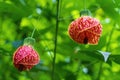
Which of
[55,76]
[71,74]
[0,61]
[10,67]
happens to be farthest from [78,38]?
[0,61]

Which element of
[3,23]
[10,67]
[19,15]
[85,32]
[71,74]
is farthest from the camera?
[3,23]

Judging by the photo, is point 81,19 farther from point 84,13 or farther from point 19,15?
point 19,15

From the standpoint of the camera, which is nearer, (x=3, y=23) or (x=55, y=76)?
(x=55, y=76)

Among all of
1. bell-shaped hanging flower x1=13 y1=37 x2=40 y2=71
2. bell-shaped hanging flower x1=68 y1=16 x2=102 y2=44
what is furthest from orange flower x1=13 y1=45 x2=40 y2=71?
bell-shaped hanging flower x1=68 y1=16 x2=102 y2=44

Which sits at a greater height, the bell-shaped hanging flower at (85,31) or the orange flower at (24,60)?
the bell-shaped hanging flower at (85,31)

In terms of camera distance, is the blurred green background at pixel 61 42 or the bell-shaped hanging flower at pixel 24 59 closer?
the bell-shaped hanging flower at pixel 24 59

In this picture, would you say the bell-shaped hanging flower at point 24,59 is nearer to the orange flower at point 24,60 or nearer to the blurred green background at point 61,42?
the orange flower at point 24,60

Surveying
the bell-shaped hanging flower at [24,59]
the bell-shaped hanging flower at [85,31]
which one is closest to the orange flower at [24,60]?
the bell-shaped hanging flower at [24,59]

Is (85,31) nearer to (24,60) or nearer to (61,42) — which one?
(24,60)
